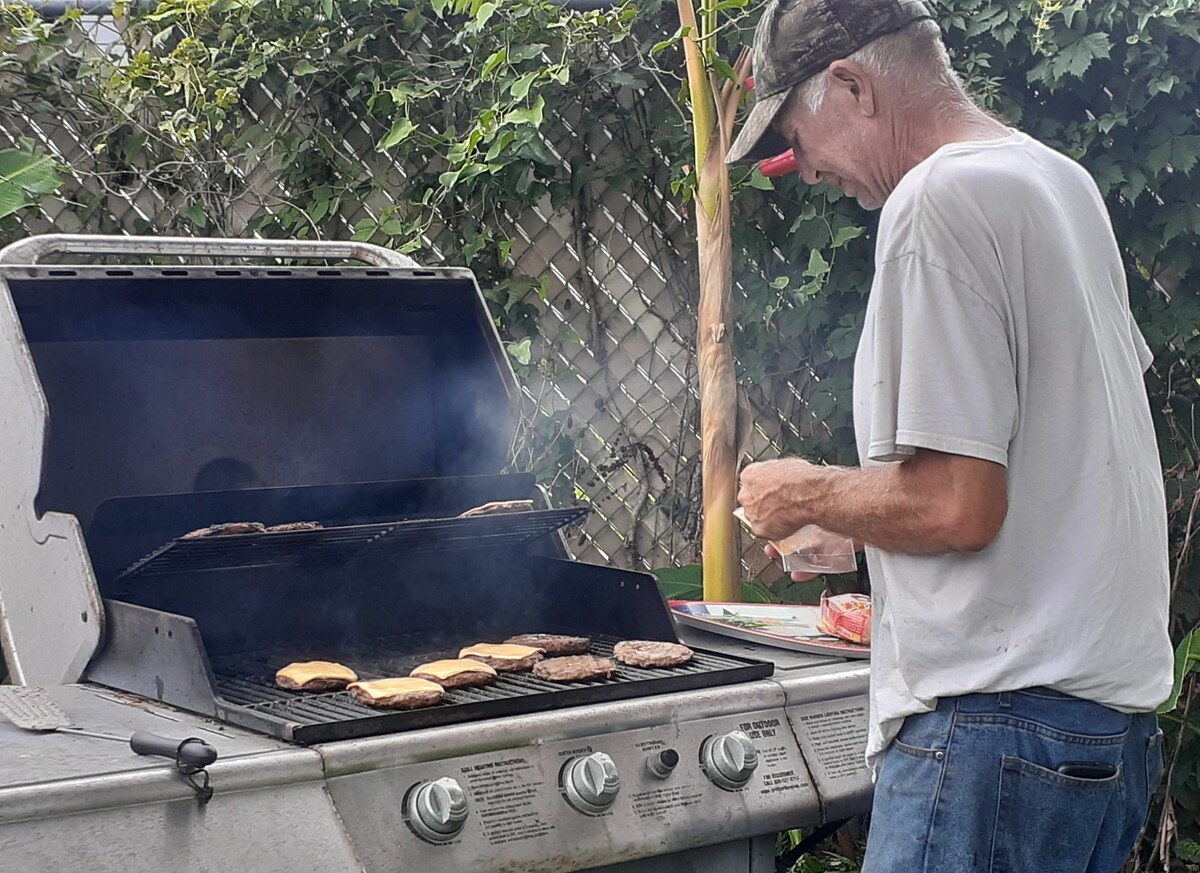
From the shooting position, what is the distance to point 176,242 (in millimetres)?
2590

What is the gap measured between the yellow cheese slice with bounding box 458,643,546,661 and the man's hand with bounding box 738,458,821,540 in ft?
1.73

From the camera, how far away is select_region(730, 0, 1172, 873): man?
1.58 meters

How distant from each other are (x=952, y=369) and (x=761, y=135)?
55cm

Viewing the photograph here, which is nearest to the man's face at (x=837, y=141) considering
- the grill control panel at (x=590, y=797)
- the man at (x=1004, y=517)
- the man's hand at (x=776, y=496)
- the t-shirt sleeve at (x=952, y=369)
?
the man at (x=1004, y=517)

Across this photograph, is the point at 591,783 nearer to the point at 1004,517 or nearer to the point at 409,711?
the point at 409,711

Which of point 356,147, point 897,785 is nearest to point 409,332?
point 897,785

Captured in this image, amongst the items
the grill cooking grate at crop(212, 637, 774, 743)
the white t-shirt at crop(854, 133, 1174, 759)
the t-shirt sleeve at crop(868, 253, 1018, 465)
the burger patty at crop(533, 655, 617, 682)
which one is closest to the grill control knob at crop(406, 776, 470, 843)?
the grill cooking grate at crop(212, 637, 774, 743)

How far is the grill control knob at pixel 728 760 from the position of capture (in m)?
1.96

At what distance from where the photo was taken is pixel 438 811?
5.54ft

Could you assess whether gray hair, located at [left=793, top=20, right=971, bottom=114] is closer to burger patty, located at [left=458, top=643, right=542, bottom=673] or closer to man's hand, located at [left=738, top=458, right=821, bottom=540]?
man's hand, located at [left=738, top=458, right=821, bottom=540]

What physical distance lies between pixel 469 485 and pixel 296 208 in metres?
2.07

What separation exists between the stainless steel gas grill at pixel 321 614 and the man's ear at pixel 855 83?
2.89 feet

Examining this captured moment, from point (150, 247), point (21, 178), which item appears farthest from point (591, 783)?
point (21, 178)

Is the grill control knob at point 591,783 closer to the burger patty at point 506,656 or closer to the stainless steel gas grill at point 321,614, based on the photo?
the stainless steel gas grill at point 321,614
